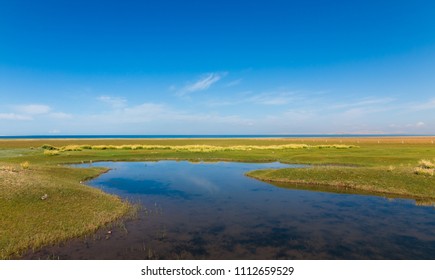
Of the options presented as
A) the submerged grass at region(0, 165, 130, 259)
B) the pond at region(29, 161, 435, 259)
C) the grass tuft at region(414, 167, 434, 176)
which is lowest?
the pond at region(29, 161, 435, 259)

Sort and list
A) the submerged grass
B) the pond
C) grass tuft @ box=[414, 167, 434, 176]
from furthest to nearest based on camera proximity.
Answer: grass tuft @ box=[414, 167, 434, 176]
the submerged grass
the pond

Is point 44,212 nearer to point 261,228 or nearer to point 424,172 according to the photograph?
point 261,228

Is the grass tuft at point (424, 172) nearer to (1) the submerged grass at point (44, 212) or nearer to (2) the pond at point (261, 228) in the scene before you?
(2) the pond at point (261, 228)

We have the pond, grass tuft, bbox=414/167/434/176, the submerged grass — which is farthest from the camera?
grass tuft, bbox=414/167/434/176

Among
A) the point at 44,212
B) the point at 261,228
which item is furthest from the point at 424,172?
the point at 44,212

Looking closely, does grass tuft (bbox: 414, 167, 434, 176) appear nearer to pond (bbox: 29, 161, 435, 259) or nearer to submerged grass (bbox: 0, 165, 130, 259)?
pond (bbox: 29, 161, 435, 259)

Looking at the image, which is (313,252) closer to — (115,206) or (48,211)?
(115,206)

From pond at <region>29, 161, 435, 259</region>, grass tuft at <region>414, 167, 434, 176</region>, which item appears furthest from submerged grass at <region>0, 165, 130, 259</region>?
grass tuft at <region>414, 167, 434, 176</region>

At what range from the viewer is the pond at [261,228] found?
1559 cm

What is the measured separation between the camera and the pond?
15586 mm

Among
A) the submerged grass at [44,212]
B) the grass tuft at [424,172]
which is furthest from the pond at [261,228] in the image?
the grass tuft at [424,172]

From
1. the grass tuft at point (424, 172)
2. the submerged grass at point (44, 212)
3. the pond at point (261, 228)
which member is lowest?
the pond at point (261, 228)
